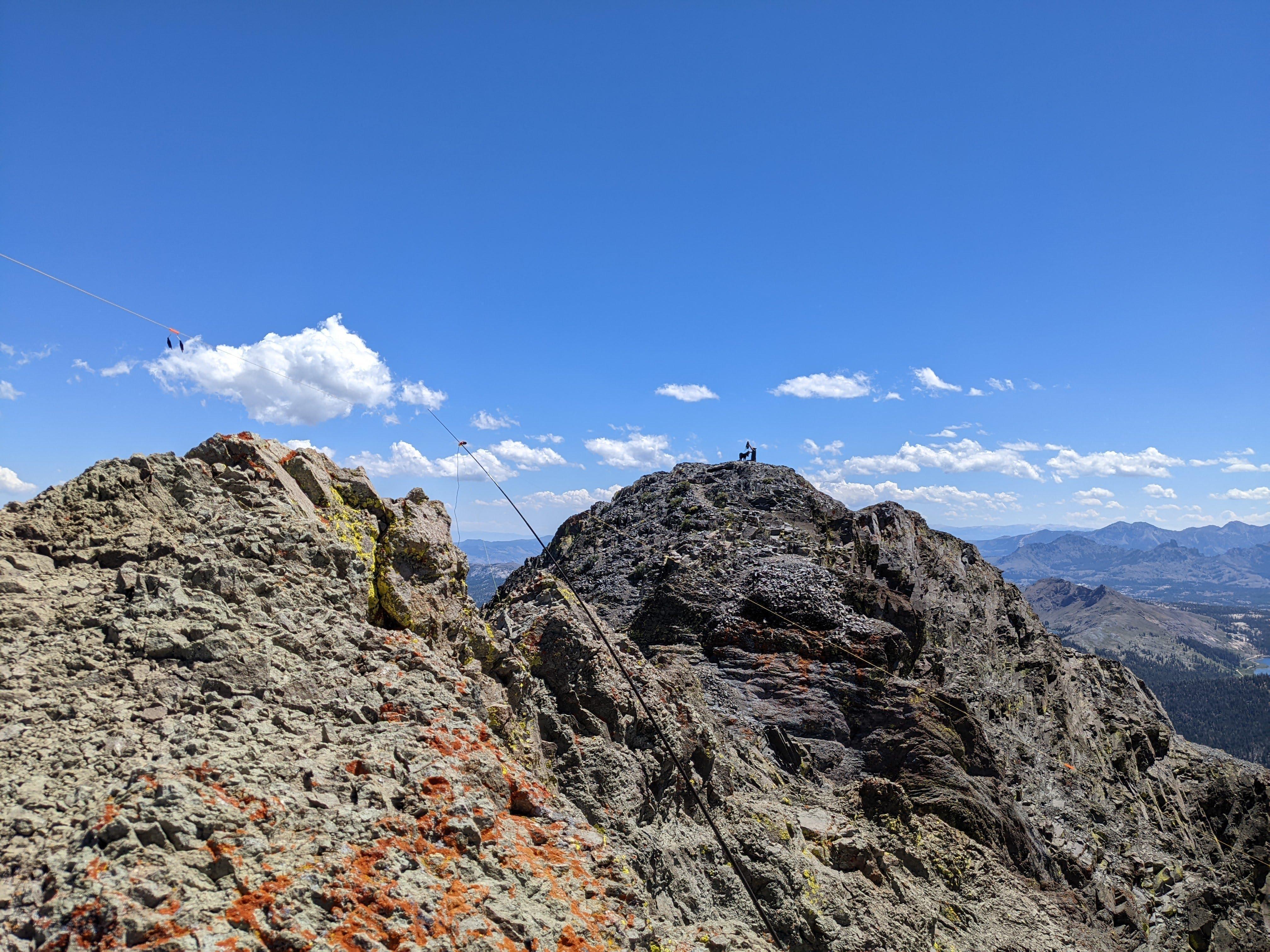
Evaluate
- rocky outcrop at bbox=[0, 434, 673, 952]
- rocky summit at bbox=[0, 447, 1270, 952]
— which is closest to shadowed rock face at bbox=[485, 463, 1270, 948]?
rocky summit at bbox=[0, 447, 1270, 952]

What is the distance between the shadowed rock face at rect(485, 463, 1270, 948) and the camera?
1405 cm

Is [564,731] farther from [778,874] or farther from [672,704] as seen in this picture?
[778,874]

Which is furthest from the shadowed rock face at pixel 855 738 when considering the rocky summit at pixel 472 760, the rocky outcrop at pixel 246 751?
the rocky outcrop at pixel 246 751

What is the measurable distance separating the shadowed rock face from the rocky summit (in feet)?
0.36

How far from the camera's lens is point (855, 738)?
73.1ft

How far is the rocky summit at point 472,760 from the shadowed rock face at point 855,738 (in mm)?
109

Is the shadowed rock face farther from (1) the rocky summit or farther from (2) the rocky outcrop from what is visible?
(2) the rocky outcrop

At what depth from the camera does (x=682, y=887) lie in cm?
1217

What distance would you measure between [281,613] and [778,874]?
10.7m

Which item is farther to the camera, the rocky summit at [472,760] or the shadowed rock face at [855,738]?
the shadowed rock face at [855,738]

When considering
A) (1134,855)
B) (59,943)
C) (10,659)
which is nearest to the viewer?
(59,943)

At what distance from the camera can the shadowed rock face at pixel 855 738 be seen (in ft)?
46.1

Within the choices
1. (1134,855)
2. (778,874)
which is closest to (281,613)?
(778,874)

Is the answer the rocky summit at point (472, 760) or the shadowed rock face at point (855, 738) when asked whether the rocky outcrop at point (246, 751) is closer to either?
the rocky summit at point (472, 760)
